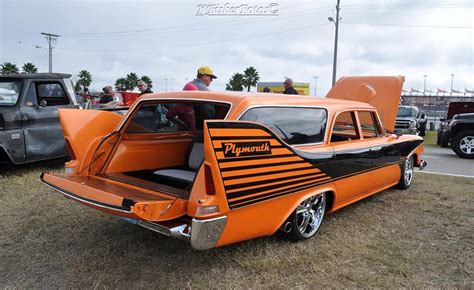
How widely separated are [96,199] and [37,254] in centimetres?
104

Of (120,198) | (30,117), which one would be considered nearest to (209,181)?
(120,198)

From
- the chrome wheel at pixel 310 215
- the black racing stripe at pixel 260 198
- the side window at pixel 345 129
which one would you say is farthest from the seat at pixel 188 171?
the side window at pixel 345 129

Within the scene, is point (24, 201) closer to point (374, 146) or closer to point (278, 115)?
point (278, 115)

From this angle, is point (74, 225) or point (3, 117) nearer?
point (74, 225)

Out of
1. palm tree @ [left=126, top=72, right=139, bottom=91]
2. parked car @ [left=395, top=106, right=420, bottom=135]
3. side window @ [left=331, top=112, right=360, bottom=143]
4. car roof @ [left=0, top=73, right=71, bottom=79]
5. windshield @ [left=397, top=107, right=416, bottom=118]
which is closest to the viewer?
side window @ [left=331, top=112, right=360, bottom=143]

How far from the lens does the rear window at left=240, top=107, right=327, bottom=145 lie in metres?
3.57

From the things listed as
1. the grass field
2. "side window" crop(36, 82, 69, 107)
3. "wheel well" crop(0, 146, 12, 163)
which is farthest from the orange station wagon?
"side window" crop(36, 82, 69, 107)

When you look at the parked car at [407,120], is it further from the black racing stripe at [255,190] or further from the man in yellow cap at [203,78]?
the black racing stripe at [255,190]

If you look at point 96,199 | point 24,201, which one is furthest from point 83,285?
point 24,201

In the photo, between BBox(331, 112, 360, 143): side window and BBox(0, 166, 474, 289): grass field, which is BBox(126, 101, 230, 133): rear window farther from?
BBox(331, 112, 360, 143): side window

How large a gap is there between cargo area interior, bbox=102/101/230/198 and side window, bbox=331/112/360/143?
1.50 metres

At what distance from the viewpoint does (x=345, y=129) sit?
200 inches

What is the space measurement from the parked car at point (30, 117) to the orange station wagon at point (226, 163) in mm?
3073

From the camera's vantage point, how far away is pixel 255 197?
10.3 feet
